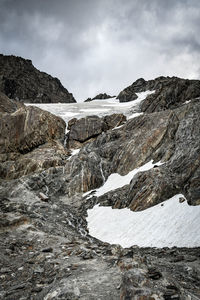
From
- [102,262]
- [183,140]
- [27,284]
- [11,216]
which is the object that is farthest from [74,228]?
[183,140]

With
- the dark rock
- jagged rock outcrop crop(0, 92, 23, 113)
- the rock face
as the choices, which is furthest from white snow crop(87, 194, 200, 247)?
the rock face

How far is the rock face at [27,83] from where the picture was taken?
116m

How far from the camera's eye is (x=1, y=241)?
1542cm

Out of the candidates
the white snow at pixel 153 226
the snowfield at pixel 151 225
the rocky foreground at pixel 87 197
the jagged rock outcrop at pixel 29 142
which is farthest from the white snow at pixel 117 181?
the jagged rock outcrop at pixel 29 142

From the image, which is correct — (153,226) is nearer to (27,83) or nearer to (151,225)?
(151,225)

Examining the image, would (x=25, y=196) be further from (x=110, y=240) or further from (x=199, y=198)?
(x=199, y=198)

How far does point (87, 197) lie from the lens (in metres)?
30.9

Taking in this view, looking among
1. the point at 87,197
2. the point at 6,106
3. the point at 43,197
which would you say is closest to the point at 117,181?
the point at 87,197

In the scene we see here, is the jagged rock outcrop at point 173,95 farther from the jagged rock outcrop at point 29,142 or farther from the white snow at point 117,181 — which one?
the white snow at point 117,181

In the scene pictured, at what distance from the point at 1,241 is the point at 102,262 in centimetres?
781

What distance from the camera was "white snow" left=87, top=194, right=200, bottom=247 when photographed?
16.6 m

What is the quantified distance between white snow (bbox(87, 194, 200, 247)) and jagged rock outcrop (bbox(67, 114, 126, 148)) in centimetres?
2857

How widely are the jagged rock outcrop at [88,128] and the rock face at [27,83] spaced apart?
220 ft

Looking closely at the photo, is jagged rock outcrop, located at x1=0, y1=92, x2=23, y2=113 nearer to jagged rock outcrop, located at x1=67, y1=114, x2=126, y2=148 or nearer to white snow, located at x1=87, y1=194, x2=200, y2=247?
→ jagged rock outcrop, located at x1=67, y1=114, x2=126, y2=148
